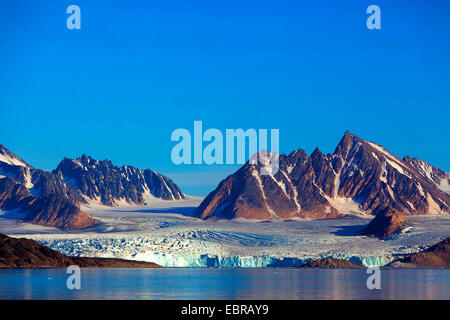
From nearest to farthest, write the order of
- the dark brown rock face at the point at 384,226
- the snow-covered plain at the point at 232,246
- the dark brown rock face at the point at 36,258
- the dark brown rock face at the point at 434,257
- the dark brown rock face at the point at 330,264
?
1. the dark brown rock face at the point at 36,258
2. the dark brown rock face at the point at 330,264
3. the snow-covered plain at the point at 232,246
4. the dark brown rock face at the point at 434,257
5. the dark brown rock face at the point at 384,226

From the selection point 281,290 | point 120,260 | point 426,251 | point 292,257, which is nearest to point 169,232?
point 120,260

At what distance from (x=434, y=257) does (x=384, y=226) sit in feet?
92.4

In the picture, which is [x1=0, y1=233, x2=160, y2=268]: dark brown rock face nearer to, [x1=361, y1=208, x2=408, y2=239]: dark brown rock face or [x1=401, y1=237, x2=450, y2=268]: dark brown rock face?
[x1=401, y1=237, x2=450, y2=268]: dark brown rock face

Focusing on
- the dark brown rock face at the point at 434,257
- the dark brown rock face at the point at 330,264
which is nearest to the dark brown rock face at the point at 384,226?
the dark brown rock face at the point at 434,257

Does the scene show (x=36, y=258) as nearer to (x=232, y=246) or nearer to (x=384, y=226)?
(x=232, y=246)

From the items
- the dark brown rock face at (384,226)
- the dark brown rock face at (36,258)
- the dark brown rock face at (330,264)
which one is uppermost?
the dark brown rock face at (384,226)

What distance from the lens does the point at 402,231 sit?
598ft

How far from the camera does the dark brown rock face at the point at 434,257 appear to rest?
517 feet

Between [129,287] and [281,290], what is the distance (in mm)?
18305

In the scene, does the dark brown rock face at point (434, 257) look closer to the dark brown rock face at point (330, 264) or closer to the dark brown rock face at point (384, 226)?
the dark brown rock face at point (330, 264)

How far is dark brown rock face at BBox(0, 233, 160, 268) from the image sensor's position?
139375 mm

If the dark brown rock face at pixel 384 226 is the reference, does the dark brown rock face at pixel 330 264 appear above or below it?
below

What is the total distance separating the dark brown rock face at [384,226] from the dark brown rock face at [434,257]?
20.9 metres

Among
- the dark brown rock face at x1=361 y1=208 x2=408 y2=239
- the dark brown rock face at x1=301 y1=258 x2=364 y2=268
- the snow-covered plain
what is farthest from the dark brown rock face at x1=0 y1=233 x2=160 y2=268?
the dark brown rock face at x1=361 y1=208 x2=408 y2=239
